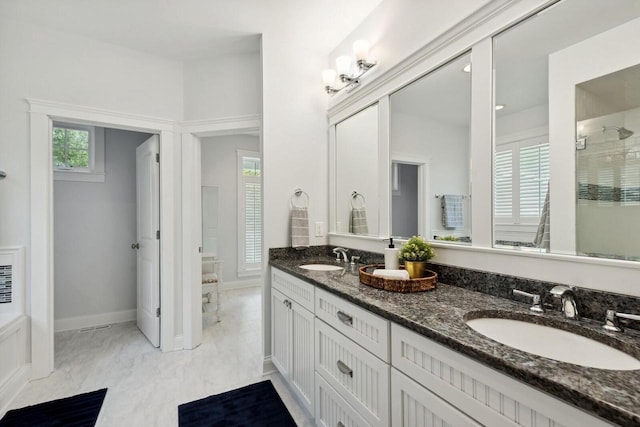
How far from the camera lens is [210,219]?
15.2ft

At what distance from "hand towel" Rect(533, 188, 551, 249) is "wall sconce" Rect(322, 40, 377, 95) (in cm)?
148

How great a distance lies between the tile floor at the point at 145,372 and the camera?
191 cm

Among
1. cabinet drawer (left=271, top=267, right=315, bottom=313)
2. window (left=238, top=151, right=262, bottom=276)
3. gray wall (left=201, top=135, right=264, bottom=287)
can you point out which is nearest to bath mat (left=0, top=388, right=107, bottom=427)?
cabinet drawer (left=271, top=267, right=315, bottom=313)

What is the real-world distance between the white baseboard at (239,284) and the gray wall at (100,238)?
148 cm

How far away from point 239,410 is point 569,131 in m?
2.27

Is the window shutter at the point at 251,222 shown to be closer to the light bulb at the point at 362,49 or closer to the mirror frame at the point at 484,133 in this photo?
the light bulb at the point at 362,49

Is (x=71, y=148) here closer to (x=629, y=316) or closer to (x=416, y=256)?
(x=416, y=256)

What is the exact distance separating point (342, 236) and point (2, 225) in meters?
2.58

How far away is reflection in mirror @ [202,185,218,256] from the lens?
457cm

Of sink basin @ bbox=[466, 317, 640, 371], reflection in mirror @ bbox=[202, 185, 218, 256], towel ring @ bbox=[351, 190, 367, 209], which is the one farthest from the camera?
reflection in mirror @ bbox=[202, 185, 218, 256]

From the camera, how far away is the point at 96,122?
2.52 metres

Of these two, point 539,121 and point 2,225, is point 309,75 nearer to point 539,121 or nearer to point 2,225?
point 539,121

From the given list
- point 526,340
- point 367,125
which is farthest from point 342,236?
point 526,340

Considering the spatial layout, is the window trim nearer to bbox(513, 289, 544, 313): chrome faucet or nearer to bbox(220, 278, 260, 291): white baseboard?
bbox(220, 278, 260, 291): white baseboard
